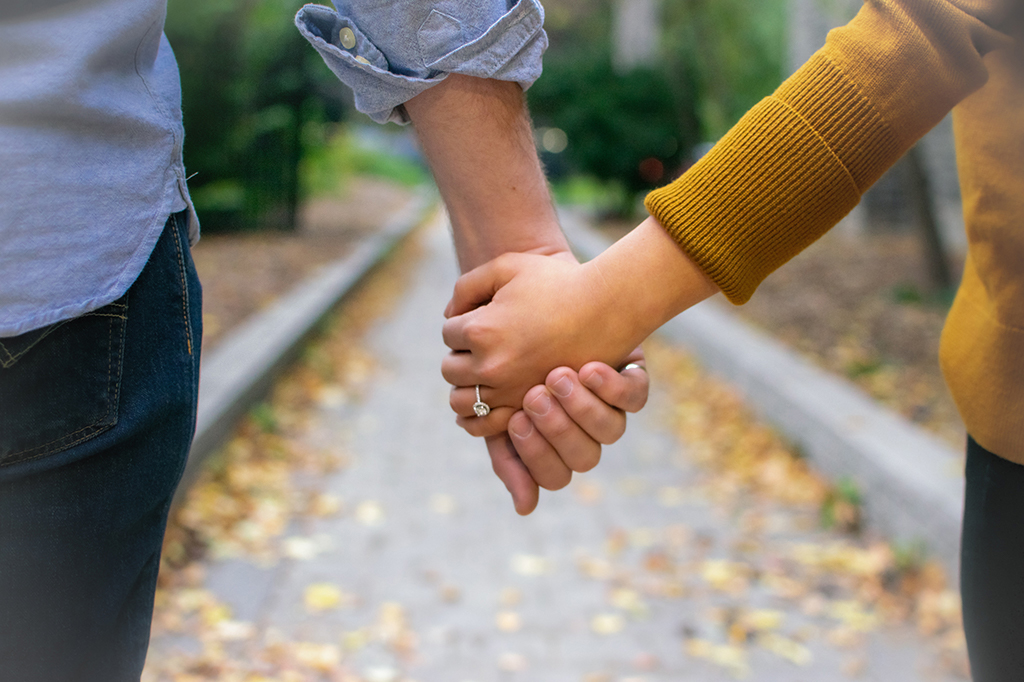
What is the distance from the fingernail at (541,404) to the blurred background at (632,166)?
1.94ft

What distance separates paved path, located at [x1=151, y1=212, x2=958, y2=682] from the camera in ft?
9.34

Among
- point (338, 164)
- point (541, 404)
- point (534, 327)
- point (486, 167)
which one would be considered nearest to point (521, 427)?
point (541, 404)

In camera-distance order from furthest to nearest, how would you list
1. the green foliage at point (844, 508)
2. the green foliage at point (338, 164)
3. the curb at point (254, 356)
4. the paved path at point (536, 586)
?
the green foliage at point (338, 164) < the curb at point (254, 356) < the green foliage at point (844, 508) < the paved path at point (536, 586)

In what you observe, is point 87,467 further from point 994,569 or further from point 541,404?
point 994,569

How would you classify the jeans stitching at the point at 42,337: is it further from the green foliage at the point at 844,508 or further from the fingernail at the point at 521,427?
the green foliage at the point at 844,508

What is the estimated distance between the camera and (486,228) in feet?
5.28

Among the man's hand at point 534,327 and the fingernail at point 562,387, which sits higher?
the man's hand at point 534,327

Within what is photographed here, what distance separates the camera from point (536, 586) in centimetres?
333

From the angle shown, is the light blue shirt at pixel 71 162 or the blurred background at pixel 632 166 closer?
the light blue shirt at pixel 71 162

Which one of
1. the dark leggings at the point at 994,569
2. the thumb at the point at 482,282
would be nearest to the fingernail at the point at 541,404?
the thumb at the point at 482,282

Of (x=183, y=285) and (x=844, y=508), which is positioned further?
(x=844, y=508)

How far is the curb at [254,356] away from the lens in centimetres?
397

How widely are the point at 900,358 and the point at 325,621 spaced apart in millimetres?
4212

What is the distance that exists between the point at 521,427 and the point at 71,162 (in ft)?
2.77
